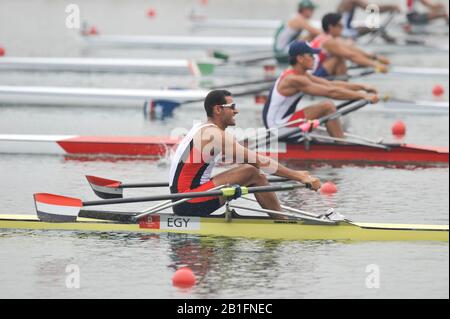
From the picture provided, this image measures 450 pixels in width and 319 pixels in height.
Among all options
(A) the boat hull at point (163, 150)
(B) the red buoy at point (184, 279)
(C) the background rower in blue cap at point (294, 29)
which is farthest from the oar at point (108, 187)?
(C) the background rower in blue cap at point (294, 29)

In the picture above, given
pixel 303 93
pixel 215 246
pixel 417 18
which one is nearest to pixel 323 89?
pixel 303 93

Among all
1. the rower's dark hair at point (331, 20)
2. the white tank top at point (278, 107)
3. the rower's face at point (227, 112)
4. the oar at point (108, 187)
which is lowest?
the oar at point (108, 187)

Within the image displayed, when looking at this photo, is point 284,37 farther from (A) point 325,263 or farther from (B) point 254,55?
(A) point 325,263

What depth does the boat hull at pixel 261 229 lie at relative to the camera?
1345cm

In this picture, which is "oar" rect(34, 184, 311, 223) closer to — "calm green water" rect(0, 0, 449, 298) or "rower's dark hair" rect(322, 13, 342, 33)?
"calm green water" rect(0, 0, 449, 298)

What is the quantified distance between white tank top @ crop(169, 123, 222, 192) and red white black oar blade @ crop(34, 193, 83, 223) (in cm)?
99

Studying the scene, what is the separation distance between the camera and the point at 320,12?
4250 cm

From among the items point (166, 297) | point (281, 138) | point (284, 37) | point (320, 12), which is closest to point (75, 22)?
point (284, 37)

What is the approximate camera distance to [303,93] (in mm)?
18156

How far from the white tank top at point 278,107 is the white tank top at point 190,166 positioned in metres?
4.88

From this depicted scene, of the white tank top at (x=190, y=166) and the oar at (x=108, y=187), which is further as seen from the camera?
the oar at (x=108, y=187)

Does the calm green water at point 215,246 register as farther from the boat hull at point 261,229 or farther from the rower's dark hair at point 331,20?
the rower's dark hair at point 331,20

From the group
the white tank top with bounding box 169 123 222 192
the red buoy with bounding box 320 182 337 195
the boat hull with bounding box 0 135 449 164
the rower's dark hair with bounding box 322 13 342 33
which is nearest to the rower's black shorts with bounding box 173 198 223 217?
the white tank top with bounding box 169 123 222 192

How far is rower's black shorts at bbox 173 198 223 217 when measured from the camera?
13344mm
